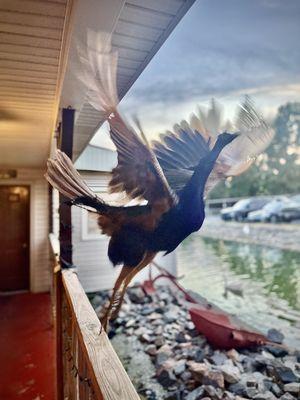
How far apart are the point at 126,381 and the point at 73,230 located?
103 centimetres

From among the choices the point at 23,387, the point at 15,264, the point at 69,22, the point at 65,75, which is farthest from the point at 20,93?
the point at 15,264

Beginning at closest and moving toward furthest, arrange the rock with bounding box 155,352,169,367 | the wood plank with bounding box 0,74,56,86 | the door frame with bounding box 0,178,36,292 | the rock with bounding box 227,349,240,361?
the wood plank with bounding box 0,74,56,86
the rock with bounding box 155,352,169,367
the rock with bounding box 227,349,240,361
the door frame with bounding box 0,178,36,292

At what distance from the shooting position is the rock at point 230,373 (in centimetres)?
323

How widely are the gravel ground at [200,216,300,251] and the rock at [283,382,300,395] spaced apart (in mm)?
1408

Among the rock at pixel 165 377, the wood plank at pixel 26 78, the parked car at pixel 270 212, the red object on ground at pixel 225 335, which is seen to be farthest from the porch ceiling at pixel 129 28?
the red object on ground at pixel 225 335

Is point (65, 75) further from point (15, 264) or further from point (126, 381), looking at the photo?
point (15, 264)

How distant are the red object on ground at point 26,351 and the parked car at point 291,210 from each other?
1978 millimetres

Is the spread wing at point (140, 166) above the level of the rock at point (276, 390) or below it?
above

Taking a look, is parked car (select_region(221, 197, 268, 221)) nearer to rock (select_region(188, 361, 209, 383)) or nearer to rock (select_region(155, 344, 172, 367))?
rock (select_region(188, 361, 209, 383))

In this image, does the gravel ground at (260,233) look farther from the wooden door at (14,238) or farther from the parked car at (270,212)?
the wooden door at (14,238)

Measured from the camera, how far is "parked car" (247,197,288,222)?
1453 millimetres

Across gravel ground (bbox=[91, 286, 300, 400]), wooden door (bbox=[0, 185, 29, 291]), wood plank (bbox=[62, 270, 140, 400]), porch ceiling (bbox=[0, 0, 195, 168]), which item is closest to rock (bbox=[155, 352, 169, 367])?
gravel ground (bbox=[91, 286, 300, 400])

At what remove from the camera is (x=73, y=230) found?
160cm

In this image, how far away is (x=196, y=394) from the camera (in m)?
2.98
